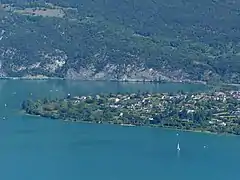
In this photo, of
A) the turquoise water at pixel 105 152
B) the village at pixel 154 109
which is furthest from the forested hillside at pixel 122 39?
the turquoise water at pixel 105 152

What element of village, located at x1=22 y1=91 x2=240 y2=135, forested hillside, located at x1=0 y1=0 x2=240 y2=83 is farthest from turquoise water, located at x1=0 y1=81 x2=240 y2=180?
forested hillside, located at x1=0 y1=0 x2=240 y2=83

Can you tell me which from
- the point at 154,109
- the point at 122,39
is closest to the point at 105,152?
the point at 154,109

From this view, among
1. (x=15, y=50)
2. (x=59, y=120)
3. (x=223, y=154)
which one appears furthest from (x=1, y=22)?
(x=223, y=154)

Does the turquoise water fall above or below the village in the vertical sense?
below

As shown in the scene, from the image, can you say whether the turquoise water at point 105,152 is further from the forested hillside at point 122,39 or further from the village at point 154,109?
the forested hillside at point 122,39

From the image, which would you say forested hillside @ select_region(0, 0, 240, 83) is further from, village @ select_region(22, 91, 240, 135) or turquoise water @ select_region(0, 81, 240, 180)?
turquoise water @ select_region(0, 81, 240, 180)

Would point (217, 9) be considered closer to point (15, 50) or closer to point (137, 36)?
point (137, 36)
